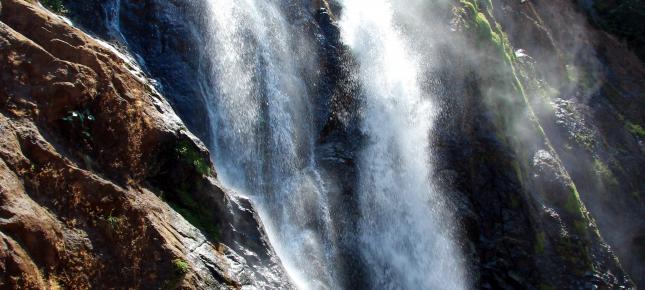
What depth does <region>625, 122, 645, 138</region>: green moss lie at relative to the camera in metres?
25.0

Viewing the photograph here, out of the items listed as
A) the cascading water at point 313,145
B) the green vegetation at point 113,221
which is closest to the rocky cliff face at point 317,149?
the green vegetation at point 113,221

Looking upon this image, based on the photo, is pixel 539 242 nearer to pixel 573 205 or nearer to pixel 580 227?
pixel 580 227

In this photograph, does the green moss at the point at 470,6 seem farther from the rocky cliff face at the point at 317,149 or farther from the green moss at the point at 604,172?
the green moss at the point at 604,172

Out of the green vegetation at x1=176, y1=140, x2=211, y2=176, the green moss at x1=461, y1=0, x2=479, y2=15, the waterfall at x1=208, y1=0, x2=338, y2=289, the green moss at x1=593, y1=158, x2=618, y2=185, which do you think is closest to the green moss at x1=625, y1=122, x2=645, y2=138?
the green moss at x1=593, y1=158, x2=618, y2=185

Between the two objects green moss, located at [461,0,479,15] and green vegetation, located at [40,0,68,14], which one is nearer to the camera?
green vegetation, located at [40,0,68,14]

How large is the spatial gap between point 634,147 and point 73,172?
22891 mm

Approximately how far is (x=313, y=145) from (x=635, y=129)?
16354 millimetres

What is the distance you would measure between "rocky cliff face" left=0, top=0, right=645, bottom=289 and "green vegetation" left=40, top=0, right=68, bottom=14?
36 cm

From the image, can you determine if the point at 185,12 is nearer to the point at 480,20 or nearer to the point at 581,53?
the point at 480,20

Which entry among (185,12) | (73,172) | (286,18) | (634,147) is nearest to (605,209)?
(634,147)

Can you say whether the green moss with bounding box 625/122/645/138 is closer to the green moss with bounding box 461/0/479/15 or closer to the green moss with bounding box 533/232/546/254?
the green moss with bounding box 461/0/479/15

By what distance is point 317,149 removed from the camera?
15656 mm

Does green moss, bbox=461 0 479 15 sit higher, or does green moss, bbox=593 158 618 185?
green moss, bbox=461 0 479 15

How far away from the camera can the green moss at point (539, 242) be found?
17.5 metres
